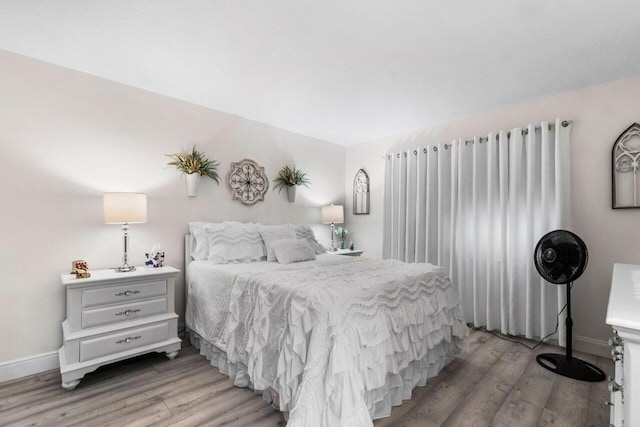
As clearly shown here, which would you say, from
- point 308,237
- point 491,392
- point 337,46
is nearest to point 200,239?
point 308,237

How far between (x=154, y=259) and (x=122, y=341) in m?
0.74

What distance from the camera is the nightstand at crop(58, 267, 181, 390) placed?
2.21 m

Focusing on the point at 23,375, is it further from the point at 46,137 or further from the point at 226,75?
the point at 226,75

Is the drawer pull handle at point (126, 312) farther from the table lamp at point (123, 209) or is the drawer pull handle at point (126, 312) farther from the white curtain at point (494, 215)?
the white curtain at point (494, 215)

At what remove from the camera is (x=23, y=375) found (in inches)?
92.7

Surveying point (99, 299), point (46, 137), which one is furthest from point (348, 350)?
point (46, 137)

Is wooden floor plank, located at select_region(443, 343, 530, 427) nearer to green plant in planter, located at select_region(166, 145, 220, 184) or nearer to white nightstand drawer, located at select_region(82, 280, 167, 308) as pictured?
white nightstand drawer, located at select_region(82, 280, 167, 308)

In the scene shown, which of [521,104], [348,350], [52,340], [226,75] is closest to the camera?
[348,350]

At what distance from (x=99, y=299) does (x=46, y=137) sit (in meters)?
1.46

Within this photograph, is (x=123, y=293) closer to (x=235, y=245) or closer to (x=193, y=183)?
(x=235, y=245)

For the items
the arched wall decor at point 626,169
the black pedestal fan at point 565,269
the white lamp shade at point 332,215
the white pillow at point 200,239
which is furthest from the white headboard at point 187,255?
the arched wall decor at point 626,169

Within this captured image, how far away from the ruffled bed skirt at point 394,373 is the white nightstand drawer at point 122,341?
1.19ft

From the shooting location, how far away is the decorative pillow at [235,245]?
2965 mm

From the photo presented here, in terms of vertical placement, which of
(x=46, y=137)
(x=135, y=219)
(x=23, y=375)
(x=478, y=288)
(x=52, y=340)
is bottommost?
(x=23, y=375)
